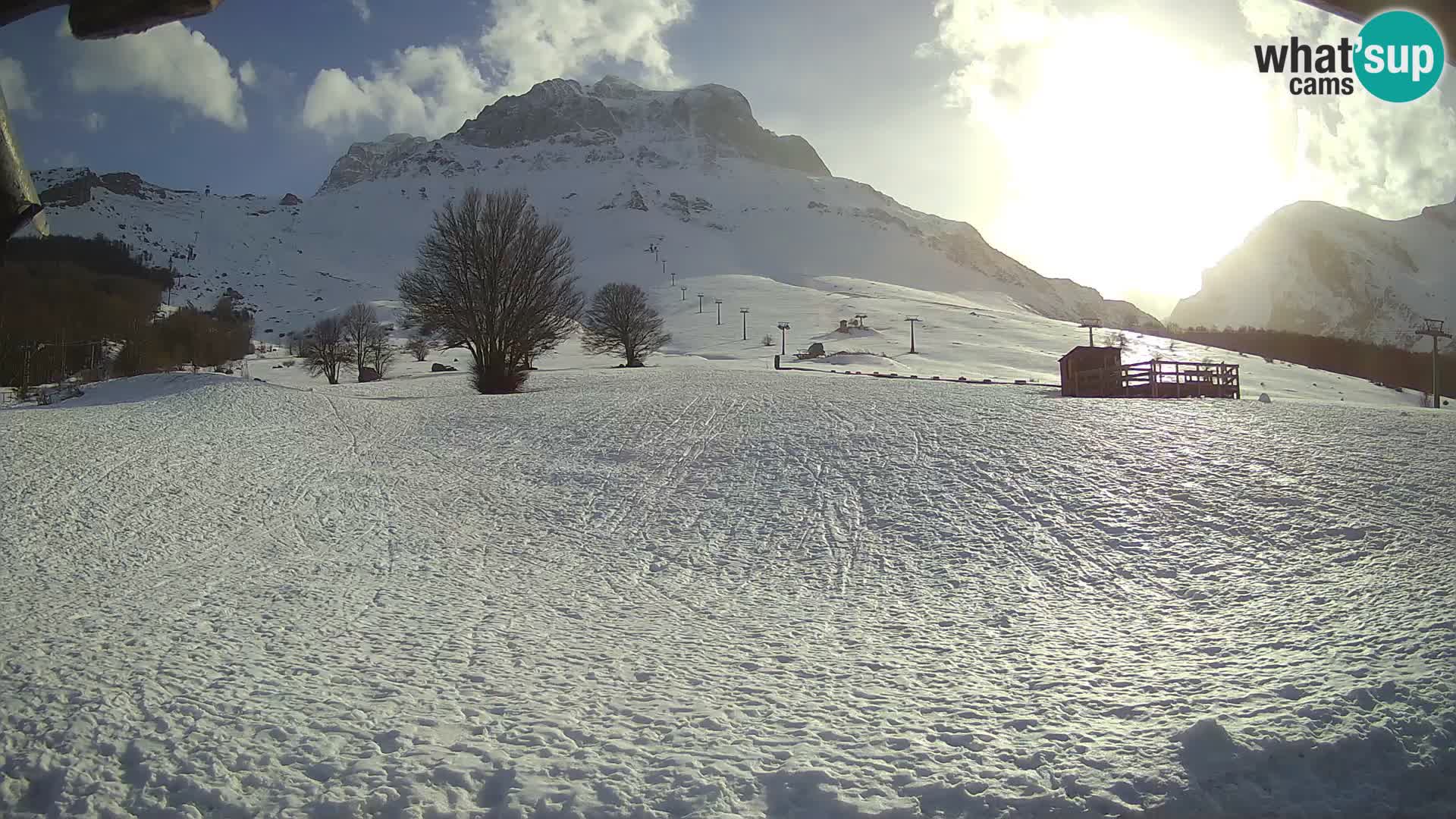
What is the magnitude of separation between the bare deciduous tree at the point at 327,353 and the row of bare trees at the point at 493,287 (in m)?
29.2

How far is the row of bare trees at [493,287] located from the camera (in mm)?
35094

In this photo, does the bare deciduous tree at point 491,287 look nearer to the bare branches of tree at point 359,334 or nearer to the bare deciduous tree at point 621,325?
the bare deciduous tree at point 621,325

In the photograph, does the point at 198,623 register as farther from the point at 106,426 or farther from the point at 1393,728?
the point at 106,426

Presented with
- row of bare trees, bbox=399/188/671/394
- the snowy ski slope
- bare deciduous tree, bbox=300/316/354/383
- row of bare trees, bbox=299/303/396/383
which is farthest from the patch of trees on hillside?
row of bare trees, bbox=399/188/671/394

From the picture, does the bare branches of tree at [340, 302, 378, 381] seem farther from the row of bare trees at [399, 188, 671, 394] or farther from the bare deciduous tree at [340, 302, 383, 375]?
the row of bare trees at [399, 188, 671, 394]

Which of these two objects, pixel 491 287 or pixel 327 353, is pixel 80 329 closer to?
pixel 327 353

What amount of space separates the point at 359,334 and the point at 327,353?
18.4 feet

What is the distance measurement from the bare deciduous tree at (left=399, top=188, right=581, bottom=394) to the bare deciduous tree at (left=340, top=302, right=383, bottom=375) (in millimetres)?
34677

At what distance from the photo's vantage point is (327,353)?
64375mm

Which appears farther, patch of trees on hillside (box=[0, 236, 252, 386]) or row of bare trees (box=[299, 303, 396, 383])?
row of bare trees (box=[299, 303, 396, 383])

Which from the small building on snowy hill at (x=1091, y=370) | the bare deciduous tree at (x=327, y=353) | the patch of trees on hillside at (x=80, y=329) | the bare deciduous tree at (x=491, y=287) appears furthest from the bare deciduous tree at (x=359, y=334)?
the small building on snowy hill at (x=1091, y=370)

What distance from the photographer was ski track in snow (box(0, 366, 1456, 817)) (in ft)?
19.3

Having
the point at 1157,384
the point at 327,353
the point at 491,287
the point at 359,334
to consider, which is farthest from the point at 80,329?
the point at 1157,384

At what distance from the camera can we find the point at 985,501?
15289mm
